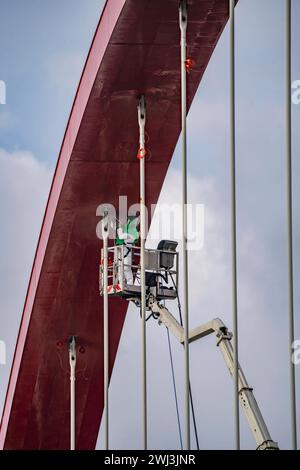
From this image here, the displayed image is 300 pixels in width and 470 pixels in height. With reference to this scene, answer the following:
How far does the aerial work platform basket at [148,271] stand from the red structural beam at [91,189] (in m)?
1.03

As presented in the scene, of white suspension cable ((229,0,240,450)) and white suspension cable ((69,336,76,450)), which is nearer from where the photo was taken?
white suspension cable ((229,0,240,450))

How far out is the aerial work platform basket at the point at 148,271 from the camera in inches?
1030

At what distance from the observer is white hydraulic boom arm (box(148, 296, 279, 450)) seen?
2258cm

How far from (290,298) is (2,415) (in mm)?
16874

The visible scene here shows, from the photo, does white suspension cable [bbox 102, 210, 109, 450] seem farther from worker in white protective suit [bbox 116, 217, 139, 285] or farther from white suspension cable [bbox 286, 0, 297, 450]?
white suspension cable [bbox 286, 0, 297, 450]

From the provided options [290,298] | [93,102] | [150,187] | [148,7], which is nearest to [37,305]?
[150,187]

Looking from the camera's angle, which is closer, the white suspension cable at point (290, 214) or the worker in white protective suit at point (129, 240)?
the white suspension cable at point (290, 214)

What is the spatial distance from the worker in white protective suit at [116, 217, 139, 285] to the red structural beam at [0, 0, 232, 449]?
657 mm

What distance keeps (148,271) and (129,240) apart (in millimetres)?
538

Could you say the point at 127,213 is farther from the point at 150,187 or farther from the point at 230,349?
the point at 230,349

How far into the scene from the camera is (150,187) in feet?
87.7

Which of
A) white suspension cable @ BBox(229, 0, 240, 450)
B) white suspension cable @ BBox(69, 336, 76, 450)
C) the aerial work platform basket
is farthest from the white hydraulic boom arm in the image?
white suspension cable @ BBox(69, 336, 76, 450)

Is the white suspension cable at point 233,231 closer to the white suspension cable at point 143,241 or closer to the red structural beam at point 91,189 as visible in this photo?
the red structural beam at point 91,189

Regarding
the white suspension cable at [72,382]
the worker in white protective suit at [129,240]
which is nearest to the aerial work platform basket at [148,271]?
the worker in white protective suit at [129,240]
